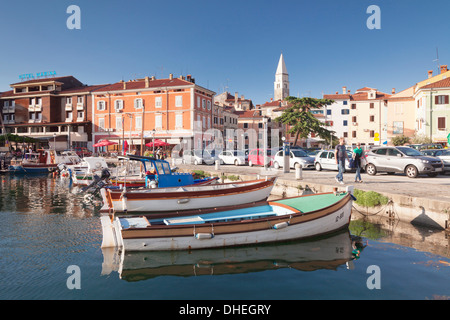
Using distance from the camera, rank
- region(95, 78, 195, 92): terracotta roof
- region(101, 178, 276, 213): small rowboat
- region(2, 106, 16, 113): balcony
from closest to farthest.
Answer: region(101, 178, 276, 213): small rowboat, region(95, 78, 195, 92): terracotta roof, region(2, 106, 16, 113): balcony

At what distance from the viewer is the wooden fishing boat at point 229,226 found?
7.38m

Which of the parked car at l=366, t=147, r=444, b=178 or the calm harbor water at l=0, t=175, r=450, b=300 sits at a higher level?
the parked car at l=366, t=147, r=444, b=178

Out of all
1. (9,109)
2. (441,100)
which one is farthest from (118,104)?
(441,100)

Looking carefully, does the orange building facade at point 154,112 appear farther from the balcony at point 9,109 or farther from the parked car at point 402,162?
the parked car at point 402,162

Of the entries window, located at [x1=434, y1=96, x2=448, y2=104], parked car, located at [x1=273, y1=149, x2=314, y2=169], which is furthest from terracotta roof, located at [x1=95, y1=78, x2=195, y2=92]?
window, located at [x1=434, y1=96, x2=448, y2=104]

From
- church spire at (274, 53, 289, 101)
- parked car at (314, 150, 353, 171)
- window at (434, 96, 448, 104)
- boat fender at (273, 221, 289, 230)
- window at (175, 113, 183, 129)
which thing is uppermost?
church spire at (274, 53, 289, 101)

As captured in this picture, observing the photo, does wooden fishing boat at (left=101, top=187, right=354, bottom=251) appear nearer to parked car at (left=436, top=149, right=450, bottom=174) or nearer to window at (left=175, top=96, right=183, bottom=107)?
parked car at (left=436, top=149, right=450, bottom=174)

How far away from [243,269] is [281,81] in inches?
4661

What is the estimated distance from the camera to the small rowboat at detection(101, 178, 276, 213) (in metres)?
11.7

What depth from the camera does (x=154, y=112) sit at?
49219mm

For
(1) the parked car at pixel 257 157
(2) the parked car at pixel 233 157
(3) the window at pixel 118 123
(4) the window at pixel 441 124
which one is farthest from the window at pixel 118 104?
(4) the window at pixel 441 124

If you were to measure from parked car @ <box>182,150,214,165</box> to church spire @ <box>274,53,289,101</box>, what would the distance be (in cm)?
9103
